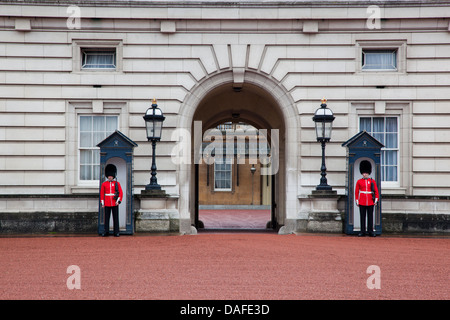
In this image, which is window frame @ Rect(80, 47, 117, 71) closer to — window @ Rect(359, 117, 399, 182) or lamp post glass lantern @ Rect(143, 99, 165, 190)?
lamp post glass lantern @ Rect(143, 99, 165, 190)

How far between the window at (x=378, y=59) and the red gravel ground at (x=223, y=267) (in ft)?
14.0

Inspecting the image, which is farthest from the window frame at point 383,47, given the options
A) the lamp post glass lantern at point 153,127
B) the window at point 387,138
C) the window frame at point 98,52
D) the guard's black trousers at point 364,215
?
the window frame at point 98,52

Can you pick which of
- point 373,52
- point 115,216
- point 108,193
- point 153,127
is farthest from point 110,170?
point 373,52

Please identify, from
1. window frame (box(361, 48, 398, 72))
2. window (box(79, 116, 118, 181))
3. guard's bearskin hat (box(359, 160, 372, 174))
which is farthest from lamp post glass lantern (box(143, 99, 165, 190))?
window frame (box(361, 48, 398, 72))

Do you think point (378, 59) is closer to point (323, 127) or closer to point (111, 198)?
point (323, 127)

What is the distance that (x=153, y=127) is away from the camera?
11531 mm

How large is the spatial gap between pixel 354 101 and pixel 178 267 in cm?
695

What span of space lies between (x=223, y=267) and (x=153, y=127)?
5002 millimetres

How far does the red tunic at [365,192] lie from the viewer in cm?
1130

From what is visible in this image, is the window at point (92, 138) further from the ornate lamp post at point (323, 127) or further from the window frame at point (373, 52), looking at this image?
the window frame at point (373, 52)

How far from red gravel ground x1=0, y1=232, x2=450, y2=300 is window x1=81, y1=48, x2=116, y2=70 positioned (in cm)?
422

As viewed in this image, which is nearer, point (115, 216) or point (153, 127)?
point (115, 216)

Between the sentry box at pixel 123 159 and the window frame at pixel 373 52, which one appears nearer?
the sentry box at pixel 123 159

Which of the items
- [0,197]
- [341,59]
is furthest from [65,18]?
[341,59]
